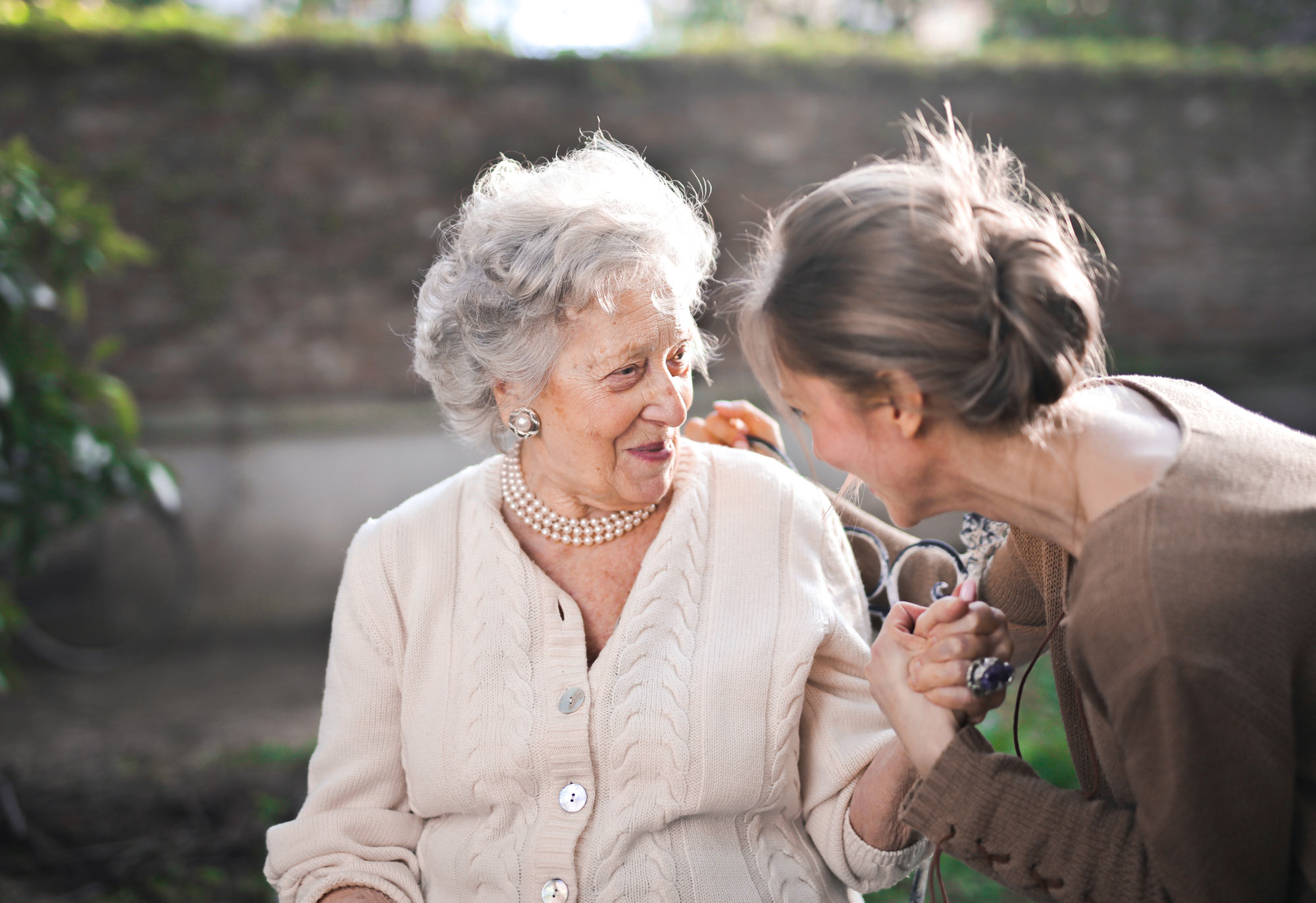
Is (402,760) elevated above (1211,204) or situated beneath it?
situated beneath

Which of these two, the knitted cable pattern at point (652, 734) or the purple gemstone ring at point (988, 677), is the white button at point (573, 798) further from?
the purple gemstone ring at point (988, 677)

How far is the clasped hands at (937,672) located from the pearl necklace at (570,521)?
0.61m

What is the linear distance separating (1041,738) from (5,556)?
4476 mm

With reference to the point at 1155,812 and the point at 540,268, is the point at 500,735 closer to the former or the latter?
the point at 540,268

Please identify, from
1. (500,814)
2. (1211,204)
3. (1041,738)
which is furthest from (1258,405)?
(500,814)

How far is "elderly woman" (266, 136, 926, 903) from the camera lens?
70.4 inches

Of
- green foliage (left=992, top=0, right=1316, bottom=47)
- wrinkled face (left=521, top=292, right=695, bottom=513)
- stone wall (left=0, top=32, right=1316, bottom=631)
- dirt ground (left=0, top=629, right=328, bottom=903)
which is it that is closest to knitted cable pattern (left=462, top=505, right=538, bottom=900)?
wrinkled face (left=521, top=292, right=695, bottom=513)

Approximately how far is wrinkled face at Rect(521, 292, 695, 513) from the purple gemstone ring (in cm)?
71

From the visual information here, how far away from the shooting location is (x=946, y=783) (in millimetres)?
1452

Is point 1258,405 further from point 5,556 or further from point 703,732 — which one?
point 5,556

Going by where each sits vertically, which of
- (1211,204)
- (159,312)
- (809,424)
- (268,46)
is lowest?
(809,424)

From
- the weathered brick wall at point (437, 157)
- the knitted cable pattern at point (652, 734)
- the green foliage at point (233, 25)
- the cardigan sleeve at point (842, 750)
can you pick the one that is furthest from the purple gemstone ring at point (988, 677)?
the green foliage at point (233, 25)

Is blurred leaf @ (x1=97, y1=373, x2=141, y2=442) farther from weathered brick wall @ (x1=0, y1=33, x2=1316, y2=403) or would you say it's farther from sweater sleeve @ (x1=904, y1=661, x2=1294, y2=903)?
sweater sleeve @ (x1=904, y1=661, x2=1294, y2=903)

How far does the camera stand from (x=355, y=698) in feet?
6.31
